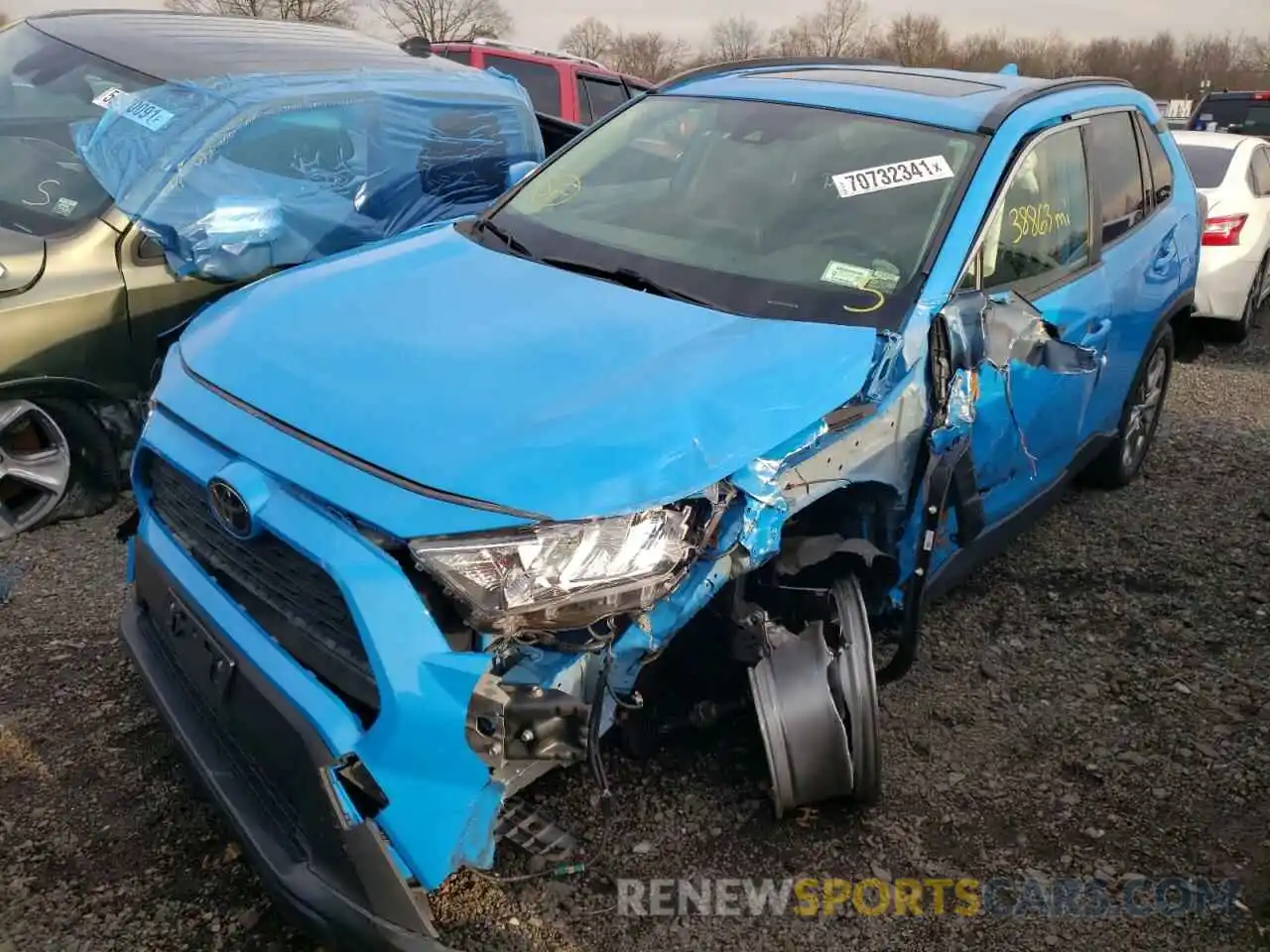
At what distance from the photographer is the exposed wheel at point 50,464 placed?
12.3 ft

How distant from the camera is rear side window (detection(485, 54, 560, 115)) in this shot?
8750 millimetres

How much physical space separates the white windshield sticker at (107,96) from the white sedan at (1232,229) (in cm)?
669

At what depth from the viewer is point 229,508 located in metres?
2.04

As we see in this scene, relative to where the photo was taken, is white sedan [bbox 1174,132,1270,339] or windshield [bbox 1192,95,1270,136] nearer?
white sedan [bbox 1174,132,1270,339]

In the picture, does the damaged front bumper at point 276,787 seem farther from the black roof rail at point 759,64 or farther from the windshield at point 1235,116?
the windshield at point 1235,116

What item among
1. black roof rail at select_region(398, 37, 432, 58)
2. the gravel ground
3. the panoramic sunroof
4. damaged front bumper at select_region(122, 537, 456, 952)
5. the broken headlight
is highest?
Answer: the panoramic sunroof

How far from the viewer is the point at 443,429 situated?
2020mm

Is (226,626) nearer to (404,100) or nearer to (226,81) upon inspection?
(226,81)

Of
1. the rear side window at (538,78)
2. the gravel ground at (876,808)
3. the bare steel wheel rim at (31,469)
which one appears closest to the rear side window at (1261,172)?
the gravel ground at (876,808)

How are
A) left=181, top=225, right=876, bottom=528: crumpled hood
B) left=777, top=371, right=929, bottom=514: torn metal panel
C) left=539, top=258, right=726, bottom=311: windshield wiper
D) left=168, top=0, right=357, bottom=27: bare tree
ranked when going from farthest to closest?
left=168, top=0, right=357, bottom=27: bare tree → left=539, top=258, right=726, bottom=311: windshield wiper → left=777, top=371, right=929, bottom=514: torn metal panel → left=181, top=225, right=876, bottom=528: crumpled hood

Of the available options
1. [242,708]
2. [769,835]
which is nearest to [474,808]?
[242,708]

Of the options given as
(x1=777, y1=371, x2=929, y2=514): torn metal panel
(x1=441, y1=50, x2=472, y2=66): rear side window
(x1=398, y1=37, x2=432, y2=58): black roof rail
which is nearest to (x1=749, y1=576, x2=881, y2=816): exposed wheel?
(x1=777, y1=371, x2=929, y2=514): torn metal panel

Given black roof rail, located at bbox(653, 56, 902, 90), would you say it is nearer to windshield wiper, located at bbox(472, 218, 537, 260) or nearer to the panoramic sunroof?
the panoramic sunroof

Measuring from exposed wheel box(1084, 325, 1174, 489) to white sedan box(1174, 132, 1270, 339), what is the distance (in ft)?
8.38
